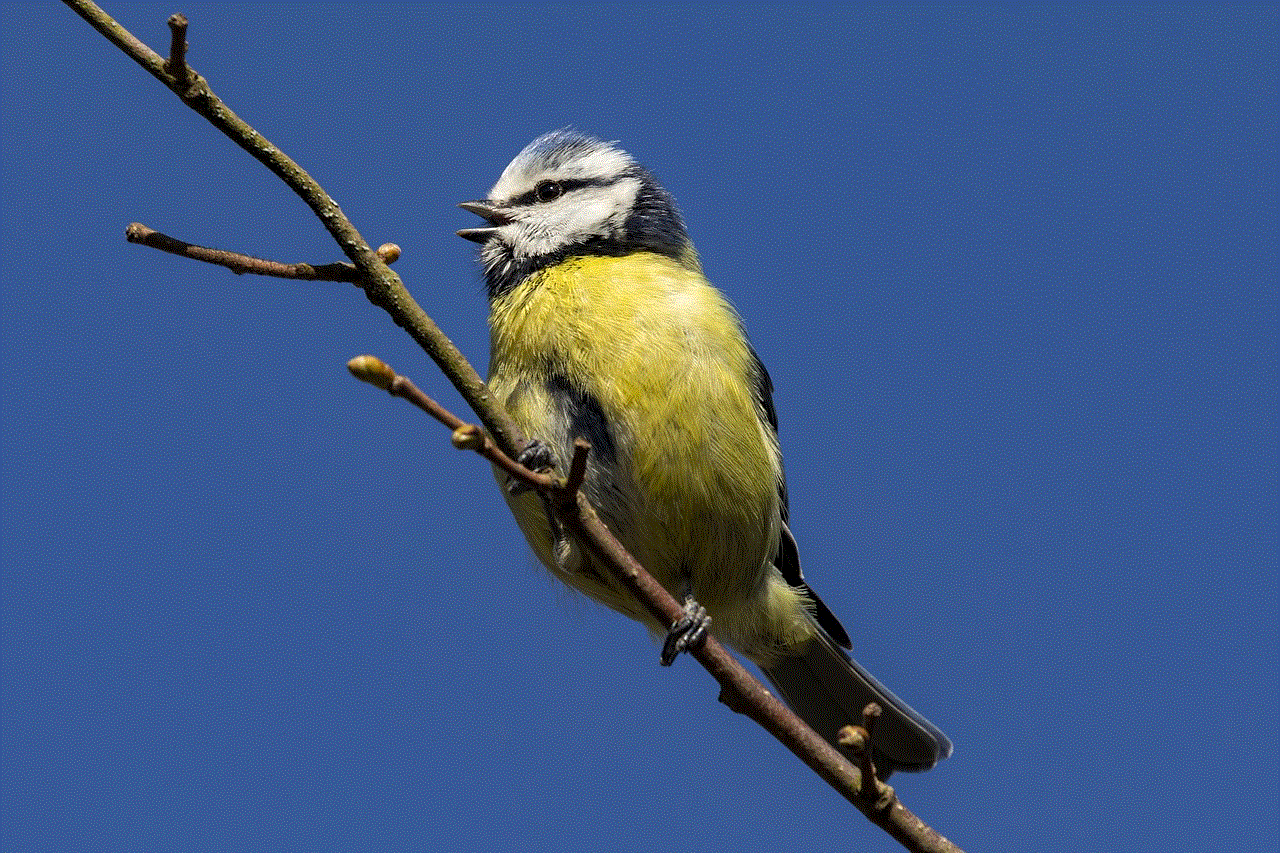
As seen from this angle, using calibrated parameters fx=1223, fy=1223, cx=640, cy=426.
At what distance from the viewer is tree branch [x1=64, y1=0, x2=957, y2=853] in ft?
7.64

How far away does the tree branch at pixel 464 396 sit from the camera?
2328 mm

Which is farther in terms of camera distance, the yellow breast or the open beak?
the open beak

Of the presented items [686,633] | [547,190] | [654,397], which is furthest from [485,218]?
[686,633]

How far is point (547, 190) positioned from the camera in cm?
496

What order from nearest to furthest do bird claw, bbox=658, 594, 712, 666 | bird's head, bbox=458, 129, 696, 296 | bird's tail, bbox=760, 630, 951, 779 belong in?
1. bird claw, bbox=658, 594, 712, 666
2. bird's head, bbox=458, 129, 696, 296
3. bird's tail, bbox=760, 630, 951, 779

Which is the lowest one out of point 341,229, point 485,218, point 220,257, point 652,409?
point 220,257

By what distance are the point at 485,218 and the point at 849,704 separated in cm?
249

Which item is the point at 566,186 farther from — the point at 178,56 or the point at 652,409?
the point at 178,56

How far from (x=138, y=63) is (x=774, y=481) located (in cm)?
269

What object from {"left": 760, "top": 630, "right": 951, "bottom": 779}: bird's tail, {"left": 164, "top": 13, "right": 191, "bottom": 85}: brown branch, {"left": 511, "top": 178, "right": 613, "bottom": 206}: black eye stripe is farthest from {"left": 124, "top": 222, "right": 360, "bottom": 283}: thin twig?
{"left": 760, "top": 630, "right": 951, "bottom": 779}: bird's tail

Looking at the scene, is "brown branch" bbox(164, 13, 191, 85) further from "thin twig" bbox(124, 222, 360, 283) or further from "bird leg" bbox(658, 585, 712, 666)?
"bird leg" bbox(658, 585, 712, 666)

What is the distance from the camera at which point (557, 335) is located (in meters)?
4.01

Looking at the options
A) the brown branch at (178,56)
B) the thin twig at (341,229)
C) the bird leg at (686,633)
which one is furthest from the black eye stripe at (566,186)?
the brown branch at (178,56)

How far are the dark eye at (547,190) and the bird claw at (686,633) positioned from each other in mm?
2044
